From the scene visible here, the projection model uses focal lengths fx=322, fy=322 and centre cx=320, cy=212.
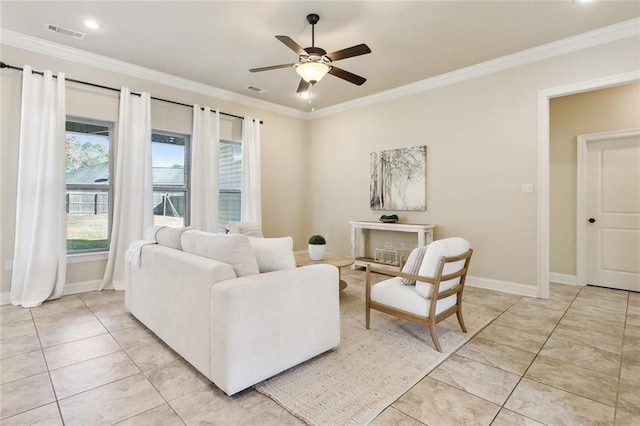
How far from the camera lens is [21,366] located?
221 centimetres

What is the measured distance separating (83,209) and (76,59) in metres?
1.83

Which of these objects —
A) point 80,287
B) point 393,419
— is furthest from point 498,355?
point 80,287

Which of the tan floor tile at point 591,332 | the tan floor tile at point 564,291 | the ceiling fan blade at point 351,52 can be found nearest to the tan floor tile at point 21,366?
the ceiling fan blade at point 351,52

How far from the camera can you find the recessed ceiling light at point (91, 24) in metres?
3.20

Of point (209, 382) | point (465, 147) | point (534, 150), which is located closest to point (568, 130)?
point (534, 150)

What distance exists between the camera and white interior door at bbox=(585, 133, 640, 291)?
4145 mm

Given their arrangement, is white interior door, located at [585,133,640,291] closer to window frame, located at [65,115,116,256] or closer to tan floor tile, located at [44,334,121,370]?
tan floor tile, located at [44,334,121,370]

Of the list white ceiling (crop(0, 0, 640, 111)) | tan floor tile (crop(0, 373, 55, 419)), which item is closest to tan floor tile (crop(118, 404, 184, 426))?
tan floor tile (crop(0, 373, 55, 419))

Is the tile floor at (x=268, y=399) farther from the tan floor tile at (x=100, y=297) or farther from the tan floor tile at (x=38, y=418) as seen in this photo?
the tan floor tile at (x=100, y=297)

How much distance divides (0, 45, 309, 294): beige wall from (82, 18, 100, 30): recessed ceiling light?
86 cm

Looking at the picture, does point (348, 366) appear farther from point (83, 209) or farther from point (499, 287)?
point (83, 209)

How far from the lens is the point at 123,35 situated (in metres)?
3.48

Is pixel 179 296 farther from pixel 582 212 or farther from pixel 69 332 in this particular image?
pixel 582 212

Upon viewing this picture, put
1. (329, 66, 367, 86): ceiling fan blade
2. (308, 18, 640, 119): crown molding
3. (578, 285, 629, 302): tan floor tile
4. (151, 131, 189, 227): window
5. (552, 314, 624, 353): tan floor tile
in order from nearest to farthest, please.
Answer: (552, 314, 624, 353): tan floor tile, (329, 66, 367, 86): ceiling fan blade, (308, 18, 640, 119): crown molding, (578, 285, 629, 302): tan floor tile, (151, 131, 189, 227): window
